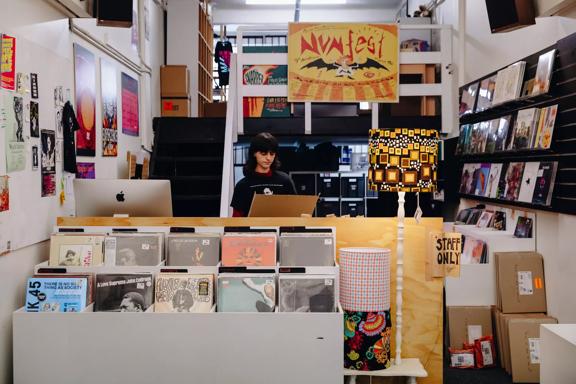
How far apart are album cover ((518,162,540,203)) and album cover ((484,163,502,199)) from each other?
0.41 m

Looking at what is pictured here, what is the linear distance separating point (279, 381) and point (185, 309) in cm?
54

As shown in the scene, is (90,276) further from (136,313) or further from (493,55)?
(493,55)

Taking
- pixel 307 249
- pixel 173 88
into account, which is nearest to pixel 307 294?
pixel 307 249

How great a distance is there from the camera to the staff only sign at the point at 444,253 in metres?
2.92

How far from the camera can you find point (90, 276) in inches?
111

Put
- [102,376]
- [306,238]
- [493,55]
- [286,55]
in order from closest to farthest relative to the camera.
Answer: [102,376] → [306,238] → [493,55] → [286,55]

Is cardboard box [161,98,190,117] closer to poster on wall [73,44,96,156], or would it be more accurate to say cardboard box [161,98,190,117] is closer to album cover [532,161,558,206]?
poster on wall [73,44,96,156]

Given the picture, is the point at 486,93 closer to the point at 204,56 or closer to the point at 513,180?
the point at 513,180

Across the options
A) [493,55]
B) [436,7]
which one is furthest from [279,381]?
[436,7]

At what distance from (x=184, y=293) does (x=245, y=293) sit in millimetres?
286

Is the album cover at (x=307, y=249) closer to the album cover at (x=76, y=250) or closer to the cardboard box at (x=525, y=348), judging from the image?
the album cover at (x=76, y=250)

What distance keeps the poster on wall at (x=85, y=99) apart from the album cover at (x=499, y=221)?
123 inches

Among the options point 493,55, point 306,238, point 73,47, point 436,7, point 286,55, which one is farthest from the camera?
point 436,7

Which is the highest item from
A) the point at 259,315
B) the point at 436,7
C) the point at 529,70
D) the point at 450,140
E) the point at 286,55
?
the point at 436,7
